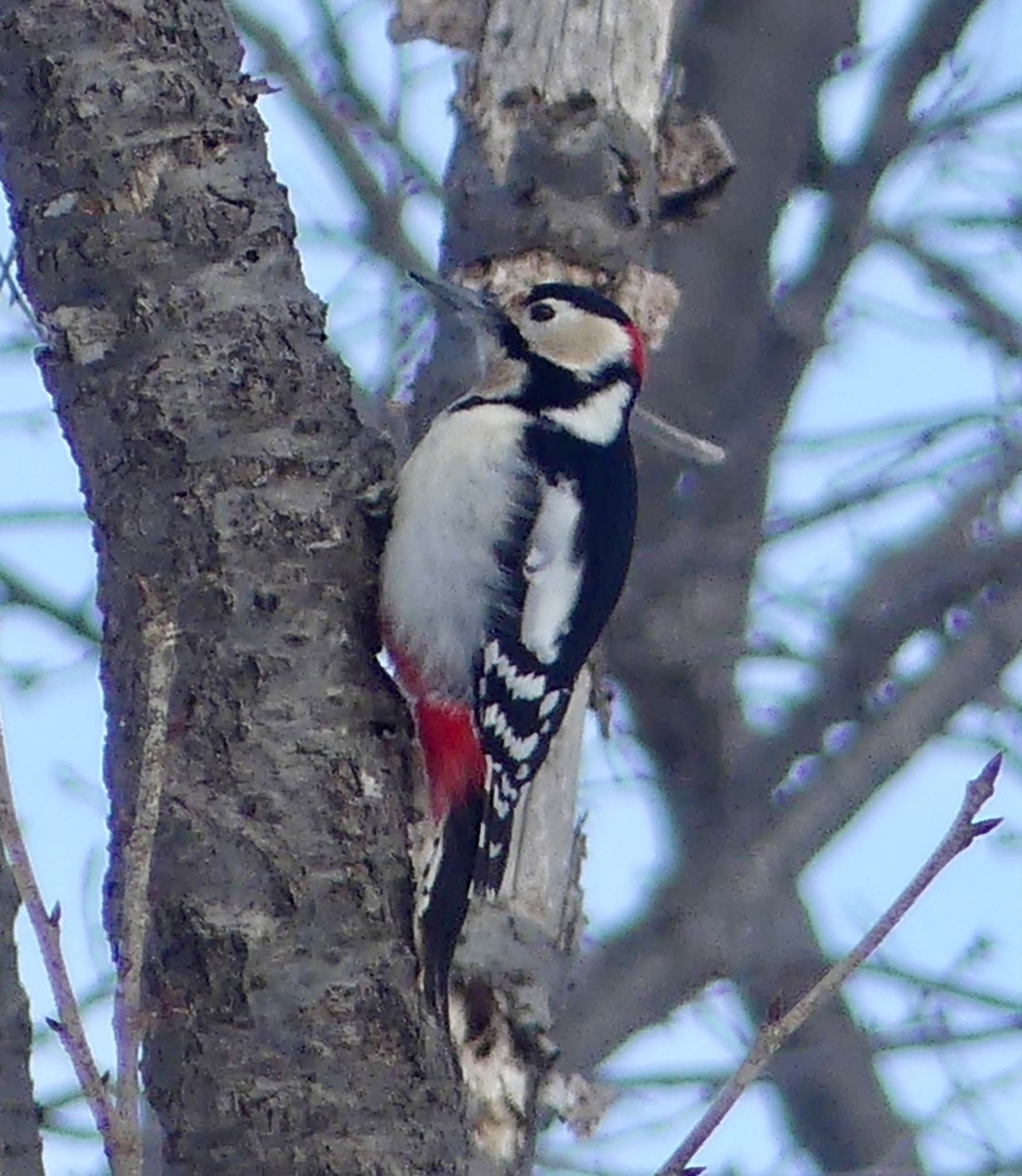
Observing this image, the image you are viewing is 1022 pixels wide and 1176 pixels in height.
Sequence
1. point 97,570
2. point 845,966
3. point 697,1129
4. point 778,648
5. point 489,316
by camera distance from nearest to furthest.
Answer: point 697,1129
point 845,966
point 97,570
point 489,316
point 778,648

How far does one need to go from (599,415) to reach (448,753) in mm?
947

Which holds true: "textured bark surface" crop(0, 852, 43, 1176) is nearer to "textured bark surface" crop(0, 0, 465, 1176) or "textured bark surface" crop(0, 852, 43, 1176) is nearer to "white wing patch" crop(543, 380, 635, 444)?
"textured bark surface" crop(0, 0, 465, 1176)

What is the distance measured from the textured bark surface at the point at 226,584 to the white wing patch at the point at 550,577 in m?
0.34

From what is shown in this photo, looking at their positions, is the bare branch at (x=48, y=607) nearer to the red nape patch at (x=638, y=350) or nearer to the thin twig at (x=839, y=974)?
the red nape patch at (x=638, y=350)

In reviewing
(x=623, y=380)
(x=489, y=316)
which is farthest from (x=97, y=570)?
(x=623, y=380)

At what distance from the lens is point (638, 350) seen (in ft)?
11.9

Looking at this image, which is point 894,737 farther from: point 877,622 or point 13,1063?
point 13,1063

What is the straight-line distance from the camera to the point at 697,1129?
155cm

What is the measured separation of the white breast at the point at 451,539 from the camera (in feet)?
9.91

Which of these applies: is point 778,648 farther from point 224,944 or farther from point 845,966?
point 845,966

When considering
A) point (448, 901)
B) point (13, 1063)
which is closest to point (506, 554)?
point (448, 901)

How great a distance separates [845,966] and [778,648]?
4074 mm

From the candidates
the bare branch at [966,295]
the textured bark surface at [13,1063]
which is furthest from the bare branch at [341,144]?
the textured bark surface at [13,1063]

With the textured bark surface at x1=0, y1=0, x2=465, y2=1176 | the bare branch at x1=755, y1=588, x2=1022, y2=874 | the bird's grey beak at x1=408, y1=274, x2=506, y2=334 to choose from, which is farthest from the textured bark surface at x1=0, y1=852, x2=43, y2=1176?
the bare branch at x1=755, y1=588, x2=1022, y2=874
